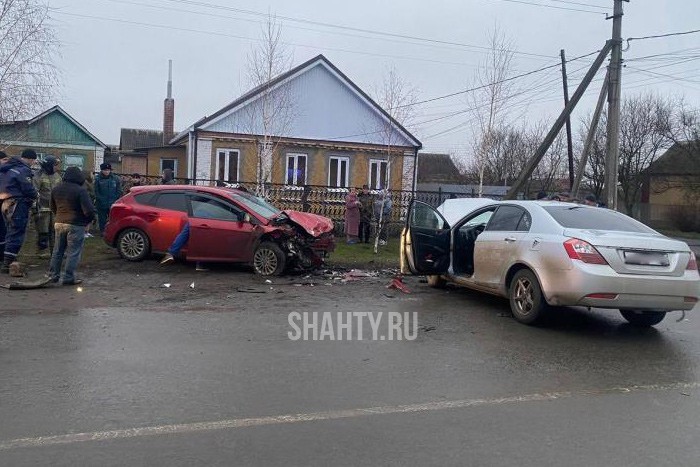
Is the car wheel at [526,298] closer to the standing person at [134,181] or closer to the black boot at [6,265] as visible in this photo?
the black boot at [6,265]

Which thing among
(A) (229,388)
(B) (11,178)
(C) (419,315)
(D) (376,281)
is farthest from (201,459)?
(B) (11,178)

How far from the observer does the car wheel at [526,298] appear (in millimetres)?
7145

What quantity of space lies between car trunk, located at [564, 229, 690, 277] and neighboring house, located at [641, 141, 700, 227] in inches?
1531

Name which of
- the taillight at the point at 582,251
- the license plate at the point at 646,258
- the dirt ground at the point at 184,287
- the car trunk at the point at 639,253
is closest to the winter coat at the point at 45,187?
the dirt ground at the point at 184,287

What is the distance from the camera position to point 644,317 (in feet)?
25.0

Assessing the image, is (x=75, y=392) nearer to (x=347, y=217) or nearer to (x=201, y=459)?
(x=201, y=459)

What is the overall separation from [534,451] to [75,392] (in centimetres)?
338

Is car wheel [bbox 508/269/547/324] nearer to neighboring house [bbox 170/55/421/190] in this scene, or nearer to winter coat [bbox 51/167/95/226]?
winter coat [bbox 51/167/95/226]

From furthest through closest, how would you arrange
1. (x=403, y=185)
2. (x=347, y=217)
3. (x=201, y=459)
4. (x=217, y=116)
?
1. (x=403, y=185)
2. (x=217, y=116)
3. (x=347, y=217)
4. (x=201, y=459)

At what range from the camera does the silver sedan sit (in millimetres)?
6617

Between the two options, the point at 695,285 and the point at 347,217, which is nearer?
the point at 695,285

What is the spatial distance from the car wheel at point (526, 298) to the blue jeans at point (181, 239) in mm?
5733

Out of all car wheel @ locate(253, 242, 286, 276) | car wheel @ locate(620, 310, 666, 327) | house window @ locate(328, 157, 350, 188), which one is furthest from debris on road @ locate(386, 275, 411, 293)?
house window @ locate(328, 157, 350, 188)

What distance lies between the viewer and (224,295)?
29.6 ft
